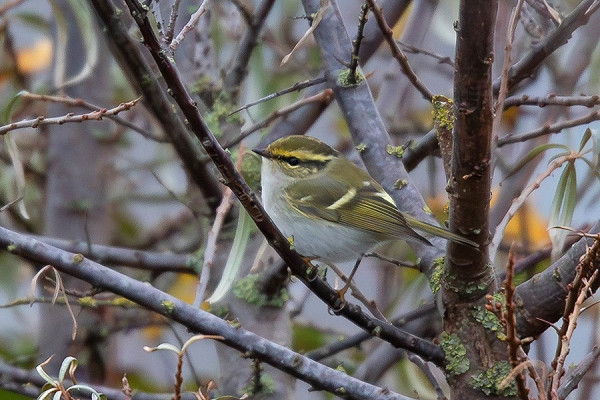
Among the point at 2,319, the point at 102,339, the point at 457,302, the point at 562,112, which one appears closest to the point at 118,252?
the point at 102,339

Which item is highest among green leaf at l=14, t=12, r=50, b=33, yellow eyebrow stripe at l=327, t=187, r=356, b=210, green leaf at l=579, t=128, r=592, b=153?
green leaf at l=14, t=12, r=50, b=33

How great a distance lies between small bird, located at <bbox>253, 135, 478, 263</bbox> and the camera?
85.3 inches

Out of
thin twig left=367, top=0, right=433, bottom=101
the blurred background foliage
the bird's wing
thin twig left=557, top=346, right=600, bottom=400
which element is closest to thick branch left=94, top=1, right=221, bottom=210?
the blurred background foliage

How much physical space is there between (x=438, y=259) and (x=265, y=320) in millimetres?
739

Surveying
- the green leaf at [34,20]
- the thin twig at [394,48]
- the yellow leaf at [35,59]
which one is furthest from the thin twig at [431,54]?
the yellow leaf at [35,59]

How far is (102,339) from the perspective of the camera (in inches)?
116

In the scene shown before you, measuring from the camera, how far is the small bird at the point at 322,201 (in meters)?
2.17

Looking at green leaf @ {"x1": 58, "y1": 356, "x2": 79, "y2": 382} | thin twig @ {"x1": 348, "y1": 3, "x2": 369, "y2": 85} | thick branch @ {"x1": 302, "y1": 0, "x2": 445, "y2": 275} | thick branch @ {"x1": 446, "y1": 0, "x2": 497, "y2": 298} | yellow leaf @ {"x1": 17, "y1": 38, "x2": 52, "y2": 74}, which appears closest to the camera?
thick branch @ {"x1": 446, "y1": 0, "x2": 497, "y2": 298}

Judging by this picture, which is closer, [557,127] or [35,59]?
[557,127]

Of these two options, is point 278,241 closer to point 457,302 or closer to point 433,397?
point 457,302

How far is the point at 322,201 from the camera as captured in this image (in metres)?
2.32

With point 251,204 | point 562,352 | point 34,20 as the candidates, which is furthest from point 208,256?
point 34,20

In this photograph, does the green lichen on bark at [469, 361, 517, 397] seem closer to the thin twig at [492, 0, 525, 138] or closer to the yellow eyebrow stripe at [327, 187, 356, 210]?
the thin twig at [492, 0, 525, 138]

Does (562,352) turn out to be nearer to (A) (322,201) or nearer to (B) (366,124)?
(B) (366,124)
